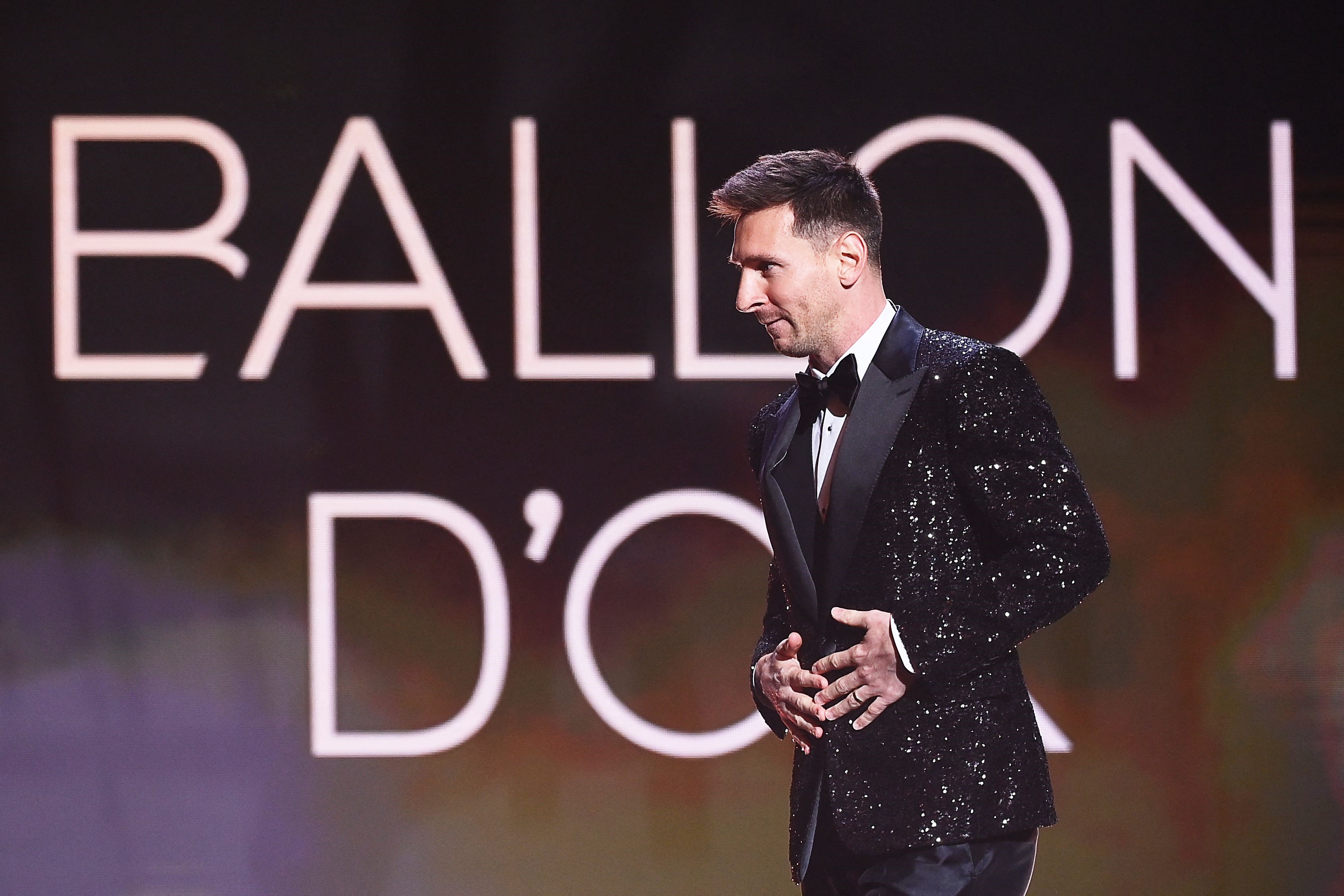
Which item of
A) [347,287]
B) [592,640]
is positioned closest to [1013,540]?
[592,640]

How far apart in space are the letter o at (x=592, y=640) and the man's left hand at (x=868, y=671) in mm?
1750

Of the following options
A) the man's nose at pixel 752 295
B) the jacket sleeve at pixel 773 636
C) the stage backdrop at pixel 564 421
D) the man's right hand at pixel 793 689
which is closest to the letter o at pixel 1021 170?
the stage backdrop at pixel 564 421

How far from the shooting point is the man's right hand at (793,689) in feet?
5.29

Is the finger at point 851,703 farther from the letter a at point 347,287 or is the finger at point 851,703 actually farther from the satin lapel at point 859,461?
the letter a at point 347,287

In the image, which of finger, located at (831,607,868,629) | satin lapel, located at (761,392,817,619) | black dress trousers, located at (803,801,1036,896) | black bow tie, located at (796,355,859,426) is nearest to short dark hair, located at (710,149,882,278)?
black bow tie, located at (796,355,859,426)

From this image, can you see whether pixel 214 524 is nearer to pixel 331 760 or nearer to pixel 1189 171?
pixel 331 760

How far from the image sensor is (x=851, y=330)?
68.2 inches

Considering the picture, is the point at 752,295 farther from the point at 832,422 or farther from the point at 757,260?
the point at 832,422

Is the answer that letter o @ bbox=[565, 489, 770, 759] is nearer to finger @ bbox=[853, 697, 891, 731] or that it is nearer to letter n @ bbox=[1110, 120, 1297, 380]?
letter n @ bbox=[1110, 120, 1297, 380]

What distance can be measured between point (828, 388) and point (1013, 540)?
0.35 metres

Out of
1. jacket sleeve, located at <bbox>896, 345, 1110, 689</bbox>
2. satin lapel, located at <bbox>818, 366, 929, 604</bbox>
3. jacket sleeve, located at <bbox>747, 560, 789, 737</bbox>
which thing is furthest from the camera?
jacket sleeve, located at <bbox>747, 560, 789, 737</bbox>

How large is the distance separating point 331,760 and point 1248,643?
249 centimetres

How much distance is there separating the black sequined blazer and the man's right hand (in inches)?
1.1

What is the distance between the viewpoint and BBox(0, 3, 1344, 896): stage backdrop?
10.9 ft
